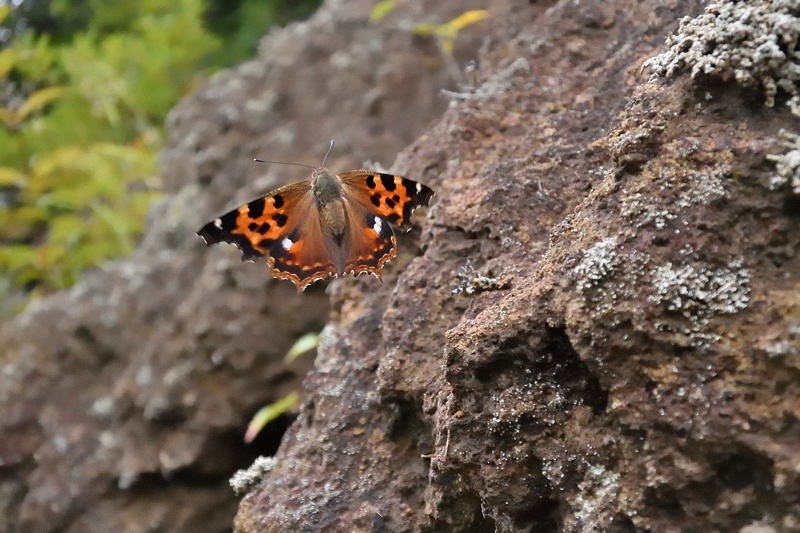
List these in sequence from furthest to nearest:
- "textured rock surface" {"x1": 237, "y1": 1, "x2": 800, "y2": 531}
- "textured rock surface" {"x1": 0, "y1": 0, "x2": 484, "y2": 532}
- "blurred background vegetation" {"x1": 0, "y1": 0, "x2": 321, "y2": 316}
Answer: "blurred background vegetation" {"x1": 0, "y1": 0, "x2": 321, "y2": 316} < "textured rock surface" {"x1": 0, "y1": 0, "x2": 484, "y2": 532} < "textured rock surface" {"x1": 237, "y1": 1, "x2": 800, "y2": 531}

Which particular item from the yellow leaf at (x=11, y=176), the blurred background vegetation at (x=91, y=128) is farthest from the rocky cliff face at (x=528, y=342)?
the yellow leaf at (x=11, y=176)

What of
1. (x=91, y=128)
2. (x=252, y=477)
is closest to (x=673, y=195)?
(x=252, y=477)

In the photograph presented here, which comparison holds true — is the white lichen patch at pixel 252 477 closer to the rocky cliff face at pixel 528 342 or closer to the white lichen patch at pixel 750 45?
the rocky cliff face at pixel 528 342

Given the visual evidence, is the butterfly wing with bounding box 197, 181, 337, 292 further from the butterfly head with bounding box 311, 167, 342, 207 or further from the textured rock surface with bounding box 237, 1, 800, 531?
the textured rock surface with bounding box 237, 1, 800, 531

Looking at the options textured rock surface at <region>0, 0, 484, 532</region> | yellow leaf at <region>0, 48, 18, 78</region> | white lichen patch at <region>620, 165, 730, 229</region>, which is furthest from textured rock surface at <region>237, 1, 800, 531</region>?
yellow leaf at <region>0, 48, 18, 78</region>

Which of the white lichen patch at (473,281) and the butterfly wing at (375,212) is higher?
the butterfly wing at (375,212)

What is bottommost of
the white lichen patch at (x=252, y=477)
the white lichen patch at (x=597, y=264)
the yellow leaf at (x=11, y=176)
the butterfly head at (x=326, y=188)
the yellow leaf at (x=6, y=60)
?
the white lichen patch at (x=597, y=264)
